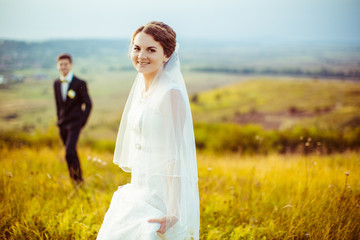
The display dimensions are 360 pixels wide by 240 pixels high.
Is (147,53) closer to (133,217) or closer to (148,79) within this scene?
(148,79)

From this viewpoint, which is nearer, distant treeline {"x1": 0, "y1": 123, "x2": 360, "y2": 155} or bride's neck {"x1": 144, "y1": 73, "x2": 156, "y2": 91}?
bride's neck {"x1": 144, "y1": 73, "x2": 156, "y2": 91}

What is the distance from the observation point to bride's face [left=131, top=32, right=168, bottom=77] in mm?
1906

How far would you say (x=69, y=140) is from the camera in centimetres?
443

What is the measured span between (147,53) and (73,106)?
122 inches

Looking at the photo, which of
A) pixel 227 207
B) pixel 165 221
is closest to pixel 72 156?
pixel 227 207

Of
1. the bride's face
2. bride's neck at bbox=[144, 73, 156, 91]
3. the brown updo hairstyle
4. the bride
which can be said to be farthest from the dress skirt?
the brown updo hairstyle

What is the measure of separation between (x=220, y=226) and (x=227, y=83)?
30331 mm

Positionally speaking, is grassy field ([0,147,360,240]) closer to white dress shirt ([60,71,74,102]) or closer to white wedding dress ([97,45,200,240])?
white wedding dress ([97,45,200,240])

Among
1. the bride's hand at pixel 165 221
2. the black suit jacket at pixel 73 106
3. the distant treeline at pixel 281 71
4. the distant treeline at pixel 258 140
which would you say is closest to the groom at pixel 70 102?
the black suit jacket at pixel 73 106

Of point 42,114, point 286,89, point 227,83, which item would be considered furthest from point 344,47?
point 42,114

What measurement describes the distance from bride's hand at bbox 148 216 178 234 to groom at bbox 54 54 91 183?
3.04 metres

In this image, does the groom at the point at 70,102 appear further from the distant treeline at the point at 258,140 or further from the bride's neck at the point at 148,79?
the distant treeline at the point at 258,140

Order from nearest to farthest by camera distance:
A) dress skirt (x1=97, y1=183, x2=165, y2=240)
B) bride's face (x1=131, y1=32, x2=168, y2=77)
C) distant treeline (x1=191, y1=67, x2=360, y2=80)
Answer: dress skirt (x1=97, y1=183, x2=165, y2=240), bride's face (x1=131, y1=32, x2=168, y2=77), distant treeline (x1=191, y1=67, x2=360, y2=80)

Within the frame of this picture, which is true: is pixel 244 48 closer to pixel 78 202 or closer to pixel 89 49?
pixel 89 49
